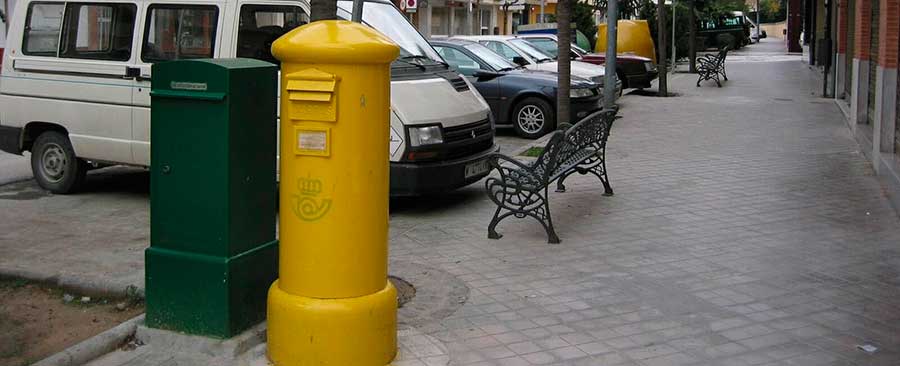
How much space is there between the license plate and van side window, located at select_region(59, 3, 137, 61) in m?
3.24

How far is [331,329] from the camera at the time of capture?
4.87m

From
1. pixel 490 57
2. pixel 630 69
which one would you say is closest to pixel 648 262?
pixel 490 57

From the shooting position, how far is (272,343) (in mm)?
5117

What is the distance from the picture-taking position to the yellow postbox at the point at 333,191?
15.9 ft

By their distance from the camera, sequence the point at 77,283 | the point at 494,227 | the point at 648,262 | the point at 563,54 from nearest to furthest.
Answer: the point at 77,283, the point at 648,262, the point at 494,227, the point at 563,54

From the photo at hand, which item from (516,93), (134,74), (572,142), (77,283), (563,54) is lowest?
(77,283)

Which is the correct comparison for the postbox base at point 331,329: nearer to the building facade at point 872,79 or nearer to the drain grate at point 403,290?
the drain grate at point 403,290

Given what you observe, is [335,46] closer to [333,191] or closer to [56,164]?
[333,191]

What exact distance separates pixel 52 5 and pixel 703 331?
7163 mm

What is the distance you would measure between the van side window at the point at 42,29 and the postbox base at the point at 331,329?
5.93 metres

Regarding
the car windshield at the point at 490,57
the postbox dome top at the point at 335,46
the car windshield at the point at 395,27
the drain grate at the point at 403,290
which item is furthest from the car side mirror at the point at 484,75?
the postbox dome top at the point at 335,46

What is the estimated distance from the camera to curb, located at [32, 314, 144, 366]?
16.7 feet

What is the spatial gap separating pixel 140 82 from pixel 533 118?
7224 mm

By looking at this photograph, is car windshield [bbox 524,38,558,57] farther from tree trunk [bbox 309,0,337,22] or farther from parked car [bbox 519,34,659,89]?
tree trunk [bbox 309,0,337,22]
